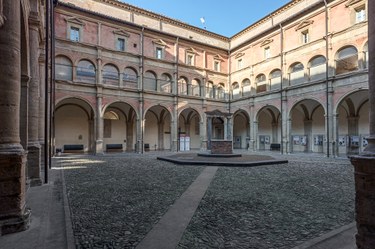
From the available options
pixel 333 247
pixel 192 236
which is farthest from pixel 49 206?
pixel 333 247

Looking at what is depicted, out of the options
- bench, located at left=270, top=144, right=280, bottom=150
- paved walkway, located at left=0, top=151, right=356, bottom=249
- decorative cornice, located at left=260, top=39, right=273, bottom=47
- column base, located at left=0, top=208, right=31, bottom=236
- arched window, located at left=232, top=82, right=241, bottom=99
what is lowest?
bench, located at left=270, top=144, right=280, bottom=150

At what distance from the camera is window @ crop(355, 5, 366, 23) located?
17.6 m

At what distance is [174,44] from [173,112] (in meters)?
7.26

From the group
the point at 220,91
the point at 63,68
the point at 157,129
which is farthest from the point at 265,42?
the point at 63,68

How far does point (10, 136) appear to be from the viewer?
4273 mm

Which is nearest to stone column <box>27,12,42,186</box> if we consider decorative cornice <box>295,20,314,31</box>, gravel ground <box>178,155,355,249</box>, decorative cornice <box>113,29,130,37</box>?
gravel ground <box>178,155,355,249</box>

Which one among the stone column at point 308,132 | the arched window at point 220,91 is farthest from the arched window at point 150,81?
the stone column at point 308,132

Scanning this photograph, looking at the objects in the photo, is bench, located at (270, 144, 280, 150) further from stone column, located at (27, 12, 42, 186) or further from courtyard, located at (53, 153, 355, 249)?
stone column, located at (27, 12, 42, 186)

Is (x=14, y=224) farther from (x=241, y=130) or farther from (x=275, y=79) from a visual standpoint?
(x=241, y=130)

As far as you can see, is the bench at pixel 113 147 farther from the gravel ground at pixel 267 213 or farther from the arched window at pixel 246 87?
the gravel ground at pixel 267 213

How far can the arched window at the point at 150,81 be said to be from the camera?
24.3 m

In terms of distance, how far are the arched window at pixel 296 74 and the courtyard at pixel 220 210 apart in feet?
50.4

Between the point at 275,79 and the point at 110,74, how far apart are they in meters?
15.8

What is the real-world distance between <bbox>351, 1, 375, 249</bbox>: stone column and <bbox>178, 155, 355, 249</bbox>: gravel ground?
39.7 inches
